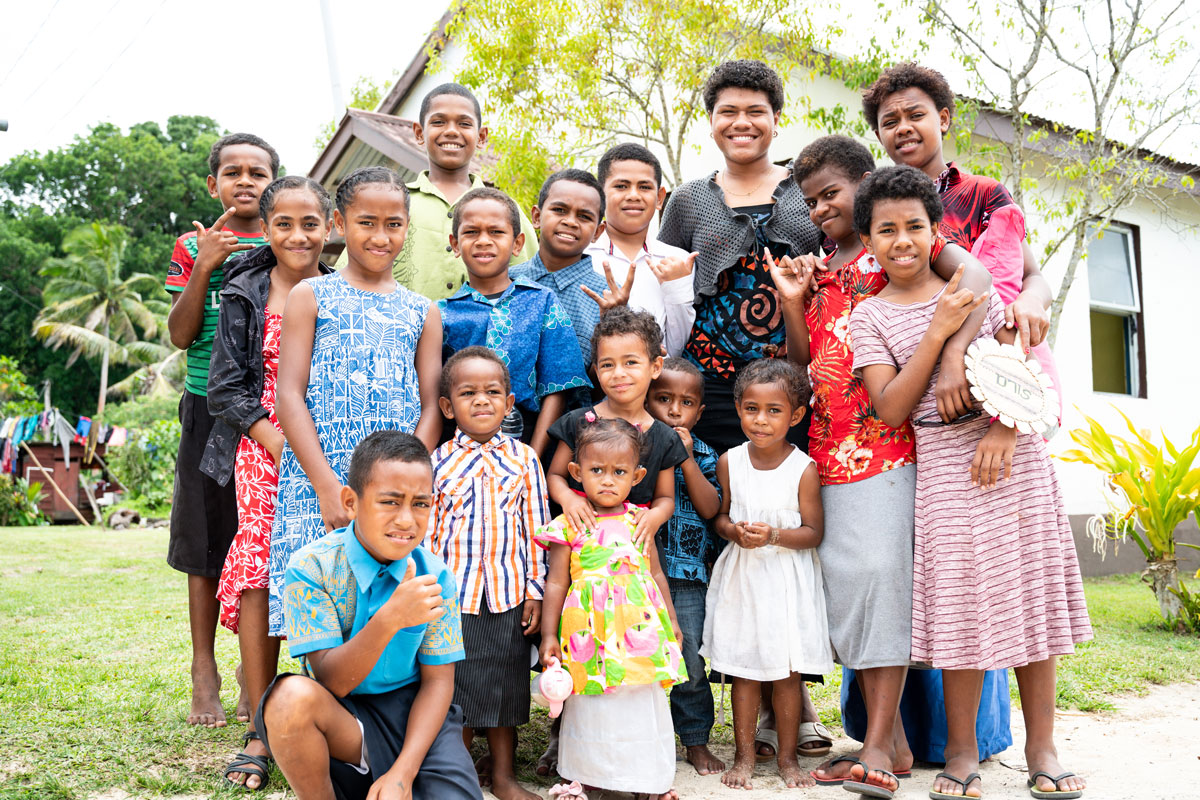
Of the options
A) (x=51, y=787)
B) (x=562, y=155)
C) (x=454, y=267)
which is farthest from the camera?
(x=562, y=155)

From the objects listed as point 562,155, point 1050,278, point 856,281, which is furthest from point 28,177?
point 856,281

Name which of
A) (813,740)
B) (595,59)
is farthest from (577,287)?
(595,59)

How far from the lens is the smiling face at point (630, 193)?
142 inches

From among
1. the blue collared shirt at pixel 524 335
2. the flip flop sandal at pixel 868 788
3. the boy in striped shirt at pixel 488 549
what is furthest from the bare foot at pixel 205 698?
the flip flop sandal at pixel 868 788

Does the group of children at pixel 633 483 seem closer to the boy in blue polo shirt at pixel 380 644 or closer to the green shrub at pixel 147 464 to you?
the boy in blue polo shirt at pixel 380 644

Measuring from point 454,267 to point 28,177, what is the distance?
39084 mm

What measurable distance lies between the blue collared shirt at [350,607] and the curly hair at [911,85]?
7.74 feet

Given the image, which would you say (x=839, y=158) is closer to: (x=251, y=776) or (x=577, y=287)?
(x=577, y=287)

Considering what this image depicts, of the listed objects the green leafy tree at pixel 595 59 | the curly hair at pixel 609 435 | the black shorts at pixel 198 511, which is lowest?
the black shorts at pixel 198 511

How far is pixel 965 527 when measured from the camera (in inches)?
114

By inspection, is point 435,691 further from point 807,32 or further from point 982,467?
point 807,32

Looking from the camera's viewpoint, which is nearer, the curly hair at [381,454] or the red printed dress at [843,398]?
the curly hair at [381,454]

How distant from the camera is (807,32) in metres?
7.22

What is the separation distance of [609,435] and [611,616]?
1.84 feet
